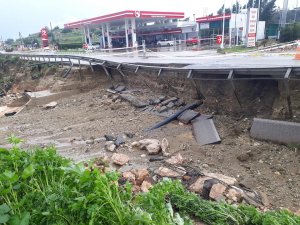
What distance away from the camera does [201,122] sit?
8688mm

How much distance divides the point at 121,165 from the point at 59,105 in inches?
353

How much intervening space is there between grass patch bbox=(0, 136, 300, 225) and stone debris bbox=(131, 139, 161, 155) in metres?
3.92

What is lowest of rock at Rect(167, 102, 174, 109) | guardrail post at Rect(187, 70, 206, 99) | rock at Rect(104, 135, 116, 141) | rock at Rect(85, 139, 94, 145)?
rock at Rect(85, 139, 94, 145)

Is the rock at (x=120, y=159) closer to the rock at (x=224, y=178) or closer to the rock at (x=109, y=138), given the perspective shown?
the rock at (x=109, y=138)

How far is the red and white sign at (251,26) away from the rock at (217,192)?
21.8 m

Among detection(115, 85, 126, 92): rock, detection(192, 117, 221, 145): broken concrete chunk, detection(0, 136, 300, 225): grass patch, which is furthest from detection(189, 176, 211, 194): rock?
detection(115, 85, 126, 92): rock

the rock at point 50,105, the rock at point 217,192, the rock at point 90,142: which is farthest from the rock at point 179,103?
the rock at point 50,105

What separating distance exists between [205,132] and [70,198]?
6050mm

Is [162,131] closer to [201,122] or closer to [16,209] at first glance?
[201,122]

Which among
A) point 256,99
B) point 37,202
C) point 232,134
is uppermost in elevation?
point 37,202

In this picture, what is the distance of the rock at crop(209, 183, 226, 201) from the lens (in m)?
4.67

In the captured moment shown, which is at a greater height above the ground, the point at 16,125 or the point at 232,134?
the point at 232,134

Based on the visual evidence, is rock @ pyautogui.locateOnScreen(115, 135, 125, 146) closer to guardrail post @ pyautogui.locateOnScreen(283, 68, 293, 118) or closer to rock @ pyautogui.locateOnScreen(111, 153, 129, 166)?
rock @ pyautogui.locateOnScreen(111, 153, 129, 166)

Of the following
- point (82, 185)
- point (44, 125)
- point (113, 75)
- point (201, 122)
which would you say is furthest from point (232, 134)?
point (113, 75)
